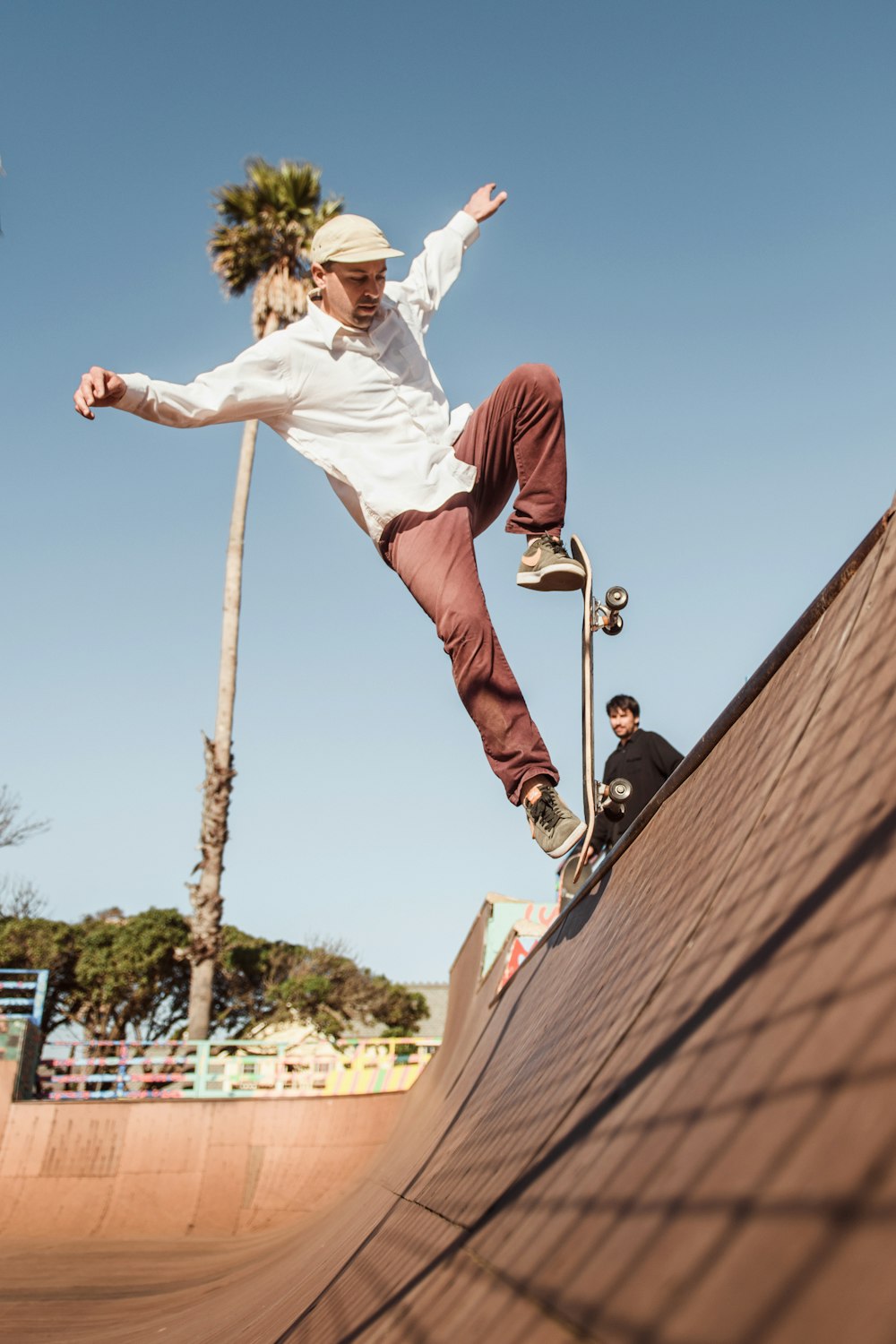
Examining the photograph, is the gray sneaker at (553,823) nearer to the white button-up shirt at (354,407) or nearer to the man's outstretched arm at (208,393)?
the white button-up shirt at (354,407)

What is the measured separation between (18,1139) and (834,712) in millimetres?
12398

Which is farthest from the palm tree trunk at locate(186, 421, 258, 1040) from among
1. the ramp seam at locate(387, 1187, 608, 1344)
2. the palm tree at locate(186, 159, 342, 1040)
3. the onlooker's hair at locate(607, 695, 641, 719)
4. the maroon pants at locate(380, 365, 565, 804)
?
the ramp seam at locate(387, 1187, 608, 1344)

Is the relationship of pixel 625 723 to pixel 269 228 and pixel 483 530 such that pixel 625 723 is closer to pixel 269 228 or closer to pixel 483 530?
pixel 483 530

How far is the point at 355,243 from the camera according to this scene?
356 cm

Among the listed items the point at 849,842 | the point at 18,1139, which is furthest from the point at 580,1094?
the point at 18,1139

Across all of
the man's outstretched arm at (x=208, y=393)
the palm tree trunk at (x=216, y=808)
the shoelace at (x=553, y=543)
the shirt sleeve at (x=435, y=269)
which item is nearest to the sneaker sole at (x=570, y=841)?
the shoelace at (x=553, y=543)

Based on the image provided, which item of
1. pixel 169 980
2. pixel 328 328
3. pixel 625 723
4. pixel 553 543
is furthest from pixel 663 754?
pixel 169 980

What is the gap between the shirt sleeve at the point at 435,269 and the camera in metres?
4.05

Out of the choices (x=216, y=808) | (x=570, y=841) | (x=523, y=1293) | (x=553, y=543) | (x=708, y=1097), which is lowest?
(x=523, y=1293)

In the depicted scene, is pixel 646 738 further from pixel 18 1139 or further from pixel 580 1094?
pixel 18 1139

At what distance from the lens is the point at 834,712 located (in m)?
1.46

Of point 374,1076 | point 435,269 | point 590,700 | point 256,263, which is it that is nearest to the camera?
point 590,700

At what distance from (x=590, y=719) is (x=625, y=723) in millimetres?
3155

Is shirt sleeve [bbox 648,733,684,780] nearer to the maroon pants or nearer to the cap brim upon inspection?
the maroon pants
